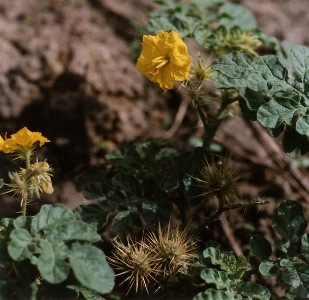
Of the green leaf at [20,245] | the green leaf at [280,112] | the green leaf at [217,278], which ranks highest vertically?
the green leaf at [280,112]

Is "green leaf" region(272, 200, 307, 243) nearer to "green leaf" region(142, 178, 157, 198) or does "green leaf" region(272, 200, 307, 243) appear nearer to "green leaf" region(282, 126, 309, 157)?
"green leaf" region(282, 126, 309, 157)

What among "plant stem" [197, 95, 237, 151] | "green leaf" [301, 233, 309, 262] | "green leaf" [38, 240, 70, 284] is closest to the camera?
"green leaf" [38, 240, 70, 284]

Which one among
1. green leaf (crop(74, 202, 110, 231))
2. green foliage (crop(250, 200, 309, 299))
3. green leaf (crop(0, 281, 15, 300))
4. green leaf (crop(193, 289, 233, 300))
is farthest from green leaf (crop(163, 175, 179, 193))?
green leaf (crop(0, 281, 15, 300))

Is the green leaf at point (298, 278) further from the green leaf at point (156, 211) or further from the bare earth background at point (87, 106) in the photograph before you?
the bare earth background at point (87, 106)

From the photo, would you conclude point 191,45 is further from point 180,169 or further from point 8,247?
point 8,247

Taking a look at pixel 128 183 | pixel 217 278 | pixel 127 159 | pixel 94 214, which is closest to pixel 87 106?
pixel 127 159

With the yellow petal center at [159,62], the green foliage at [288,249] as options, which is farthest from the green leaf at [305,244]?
the yellow petal center at [159,62]

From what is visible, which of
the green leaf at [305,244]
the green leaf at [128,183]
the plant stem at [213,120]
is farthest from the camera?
the plant stem at [213,120]

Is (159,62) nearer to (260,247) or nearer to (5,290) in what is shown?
(260,247)
